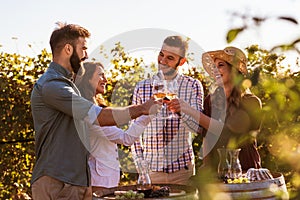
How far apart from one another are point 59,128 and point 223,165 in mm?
1077

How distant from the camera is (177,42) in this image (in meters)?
Answer: 4.41

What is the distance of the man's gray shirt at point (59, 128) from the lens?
11.0 feet

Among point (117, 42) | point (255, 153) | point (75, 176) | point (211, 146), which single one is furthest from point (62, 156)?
point (117, 42)

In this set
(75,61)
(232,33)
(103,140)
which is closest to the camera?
(232,33)

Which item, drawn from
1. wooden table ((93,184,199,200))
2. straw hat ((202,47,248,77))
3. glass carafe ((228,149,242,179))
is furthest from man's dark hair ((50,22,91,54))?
glass carafe ((228,149,242,179))

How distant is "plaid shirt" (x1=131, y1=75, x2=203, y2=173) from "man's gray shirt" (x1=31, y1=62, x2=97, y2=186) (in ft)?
3.22

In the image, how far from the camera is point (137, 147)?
451 centimetres

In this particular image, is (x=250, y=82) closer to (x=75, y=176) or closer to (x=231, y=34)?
(x=231, y=34)

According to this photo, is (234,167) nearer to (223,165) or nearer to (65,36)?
(223,165)

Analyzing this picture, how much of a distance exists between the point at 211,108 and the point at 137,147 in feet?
2.53

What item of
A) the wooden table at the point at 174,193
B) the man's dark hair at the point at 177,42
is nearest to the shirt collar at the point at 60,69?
the wooden table at the point at 174,193

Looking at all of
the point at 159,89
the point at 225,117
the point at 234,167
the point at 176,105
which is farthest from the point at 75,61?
the point at 234,167

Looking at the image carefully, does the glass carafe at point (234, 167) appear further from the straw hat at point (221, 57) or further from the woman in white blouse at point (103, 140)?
the woman in white blouse at point (103, 140)

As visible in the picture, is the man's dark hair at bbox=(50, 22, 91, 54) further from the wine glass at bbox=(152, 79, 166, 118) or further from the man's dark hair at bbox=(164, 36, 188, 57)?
the man's dark hair at bbox=(164, 36, 188, 57)
